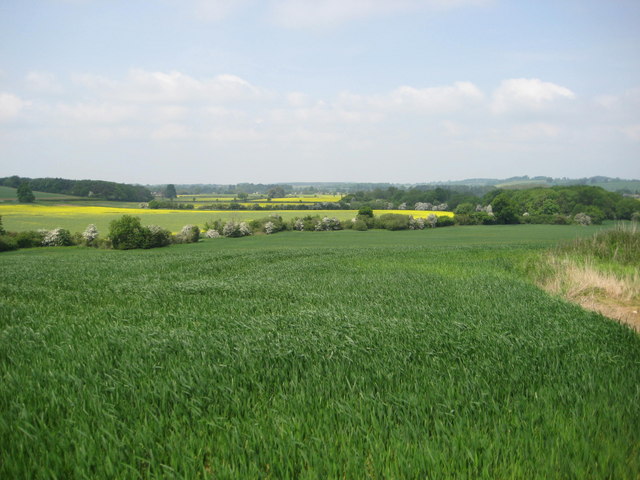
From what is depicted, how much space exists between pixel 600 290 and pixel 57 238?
52253 millimetres

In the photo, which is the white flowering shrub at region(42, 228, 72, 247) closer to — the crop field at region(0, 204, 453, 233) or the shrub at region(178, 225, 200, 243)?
the crop field at region(0, 204, 453, 233)

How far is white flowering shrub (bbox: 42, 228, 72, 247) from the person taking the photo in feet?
148

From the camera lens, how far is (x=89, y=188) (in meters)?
93.4

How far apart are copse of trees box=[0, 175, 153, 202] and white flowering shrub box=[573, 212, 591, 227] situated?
101 meters

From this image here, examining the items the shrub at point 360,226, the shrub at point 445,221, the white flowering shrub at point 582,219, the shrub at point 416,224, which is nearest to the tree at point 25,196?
the shrub at point 360,226

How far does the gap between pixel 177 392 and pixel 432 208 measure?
97.9m

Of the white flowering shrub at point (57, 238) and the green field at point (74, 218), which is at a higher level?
the green field at point (74, 218)

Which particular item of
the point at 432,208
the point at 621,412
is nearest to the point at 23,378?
the point at 621,412

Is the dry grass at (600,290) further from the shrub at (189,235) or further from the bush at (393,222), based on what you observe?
the bush at (393,222)

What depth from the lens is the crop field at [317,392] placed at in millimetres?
3273

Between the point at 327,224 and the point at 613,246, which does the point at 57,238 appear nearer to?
the point at 327,224

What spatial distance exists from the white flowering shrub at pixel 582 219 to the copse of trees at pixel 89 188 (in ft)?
332

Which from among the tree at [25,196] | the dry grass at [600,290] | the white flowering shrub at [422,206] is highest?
the tree at [25,196]

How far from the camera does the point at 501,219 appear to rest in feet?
256
